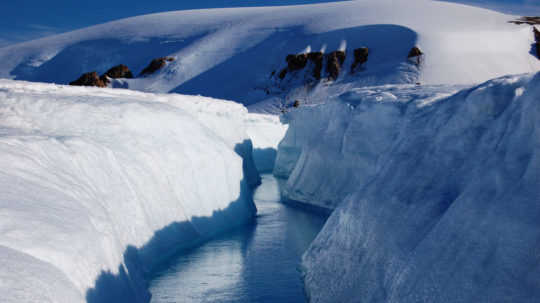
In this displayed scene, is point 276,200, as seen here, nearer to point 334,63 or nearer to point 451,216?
point 451,216

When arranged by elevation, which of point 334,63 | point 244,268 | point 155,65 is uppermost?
point 244,268

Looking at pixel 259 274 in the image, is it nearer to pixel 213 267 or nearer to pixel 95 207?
pixel 213 267

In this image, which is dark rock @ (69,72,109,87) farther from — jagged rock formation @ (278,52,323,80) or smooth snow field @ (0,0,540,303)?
smooth snow field @ (0,0,540,303)

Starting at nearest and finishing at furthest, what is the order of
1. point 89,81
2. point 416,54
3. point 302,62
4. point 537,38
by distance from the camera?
point 416,54, point 537,38, point 89,81, point 302,62

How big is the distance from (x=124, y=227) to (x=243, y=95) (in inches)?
1793

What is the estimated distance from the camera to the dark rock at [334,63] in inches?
1991

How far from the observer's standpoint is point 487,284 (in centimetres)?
293

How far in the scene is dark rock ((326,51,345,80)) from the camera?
50562 millimetres

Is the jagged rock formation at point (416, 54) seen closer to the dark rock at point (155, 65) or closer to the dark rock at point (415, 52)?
the dark rock at point (415, 52)

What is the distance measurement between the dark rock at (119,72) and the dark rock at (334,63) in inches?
910

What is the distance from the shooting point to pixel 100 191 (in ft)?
20.1

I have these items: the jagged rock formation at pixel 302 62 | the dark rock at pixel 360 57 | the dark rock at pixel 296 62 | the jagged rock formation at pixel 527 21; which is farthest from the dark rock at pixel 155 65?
the jagged rock formation at pixel 527 21

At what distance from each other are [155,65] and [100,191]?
54.1 meters

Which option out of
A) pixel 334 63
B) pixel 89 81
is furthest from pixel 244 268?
pixel 89 81
